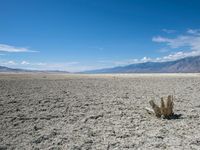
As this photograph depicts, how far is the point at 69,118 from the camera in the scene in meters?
10.9

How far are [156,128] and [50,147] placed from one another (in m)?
3.76

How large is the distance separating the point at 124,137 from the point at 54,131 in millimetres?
2384

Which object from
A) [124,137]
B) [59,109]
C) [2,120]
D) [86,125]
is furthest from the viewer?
[59,109]

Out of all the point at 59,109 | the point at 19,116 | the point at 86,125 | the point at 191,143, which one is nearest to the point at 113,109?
the point at 59,109

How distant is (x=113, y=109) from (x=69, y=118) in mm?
2874

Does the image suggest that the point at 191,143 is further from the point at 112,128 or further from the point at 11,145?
the point at 11,145

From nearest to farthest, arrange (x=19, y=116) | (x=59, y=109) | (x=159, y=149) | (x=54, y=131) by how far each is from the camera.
→ 1. (x=159, y=149)
2. (x=54, y=131)
3. (x=19, y=116)
4. (x=59, y=109)

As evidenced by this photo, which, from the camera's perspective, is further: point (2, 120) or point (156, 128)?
point (2, 120)

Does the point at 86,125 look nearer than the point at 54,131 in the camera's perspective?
No

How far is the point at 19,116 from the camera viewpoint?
1122 cm

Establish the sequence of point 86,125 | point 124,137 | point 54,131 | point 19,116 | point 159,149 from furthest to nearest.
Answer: point 19,116, point 86,125, point 54,131, point 124,137, point 159,149

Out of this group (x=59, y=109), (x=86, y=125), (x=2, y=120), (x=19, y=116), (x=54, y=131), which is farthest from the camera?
(x=59, y=109)

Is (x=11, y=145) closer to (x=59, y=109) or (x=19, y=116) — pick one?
(x=19, y=116)

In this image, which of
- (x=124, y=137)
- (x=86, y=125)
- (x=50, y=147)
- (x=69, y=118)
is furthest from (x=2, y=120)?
(x=124, y=137)
